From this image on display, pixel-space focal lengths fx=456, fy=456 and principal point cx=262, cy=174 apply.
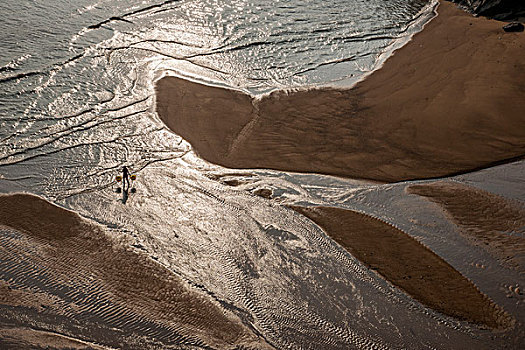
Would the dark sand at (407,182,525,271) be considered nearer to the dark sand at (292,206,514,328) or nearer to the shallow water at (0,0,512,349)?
the shallow water at (0,0,512,349)

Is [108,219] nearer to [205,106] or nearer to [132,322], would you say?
[132,322]

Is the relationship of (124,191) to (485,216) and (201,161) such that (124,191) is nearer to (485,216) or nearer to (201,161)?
(201,161)

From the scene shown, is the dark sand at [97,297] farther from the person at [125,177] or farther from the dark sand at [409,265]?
the dark sand at [409,265]

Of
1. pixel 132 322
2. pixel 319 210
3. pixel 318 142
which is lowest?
pixel 132 322

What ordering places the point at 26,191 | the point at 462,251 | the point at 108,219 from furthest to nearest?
the point at 26,191 → the point at 108,219 → the point at 462,251

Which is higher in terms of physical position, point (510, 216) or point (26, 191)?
point (26, 191)

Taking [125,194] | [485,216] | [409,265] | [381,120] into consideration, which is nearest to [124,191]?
[125,194]

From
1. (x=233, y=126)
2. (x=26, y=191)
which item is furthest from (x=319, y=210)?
(x=26, y=191)

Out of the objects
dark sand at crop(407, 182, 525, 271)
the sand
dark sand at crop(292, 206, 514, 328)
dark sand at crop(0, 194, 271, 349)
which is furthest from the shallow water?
dark sand at crop(407, 182, 525, 271)
